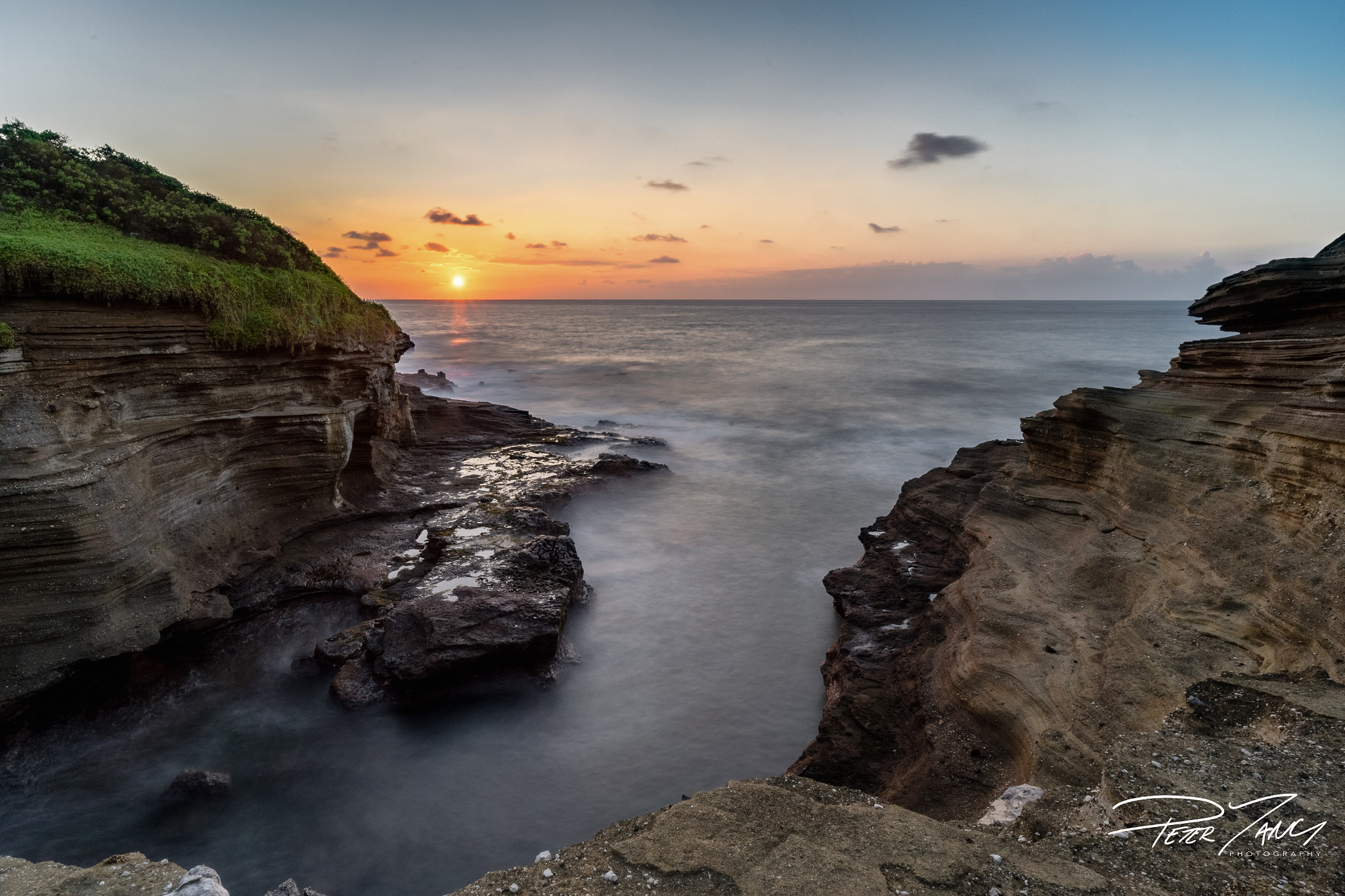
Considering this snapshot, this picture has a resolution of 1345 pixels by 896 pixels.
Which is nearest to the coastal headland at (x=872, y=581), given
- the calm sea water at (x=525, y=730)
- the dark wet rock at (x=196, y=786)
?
the calm sea water at (x=525, y=730)

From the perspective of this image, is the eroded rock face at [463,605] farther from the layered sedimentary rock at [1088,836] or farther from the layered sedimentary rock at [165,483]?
the layered sedimentary rock at [1088,836]

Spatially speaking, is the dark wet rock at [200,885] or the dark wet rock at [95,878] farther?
the dark wet rock at [95,878]

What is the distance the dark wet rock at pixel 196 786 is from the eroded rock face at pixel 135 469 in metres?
1.71

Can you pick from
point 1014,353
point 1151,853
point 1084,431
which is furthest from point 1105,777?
point 1014,353

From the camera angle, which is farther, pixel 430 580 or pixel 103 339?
pixel 430 580

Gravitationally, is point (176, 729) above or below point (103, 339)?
below

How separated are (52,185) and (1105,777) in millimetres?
14053

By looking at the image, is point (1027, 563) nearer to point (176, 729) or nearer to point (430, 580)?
point (430, 580)

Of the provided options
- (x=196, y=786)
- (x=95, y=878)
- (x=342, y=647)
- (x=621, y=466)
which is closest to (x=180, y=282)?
(x=342, y=647)

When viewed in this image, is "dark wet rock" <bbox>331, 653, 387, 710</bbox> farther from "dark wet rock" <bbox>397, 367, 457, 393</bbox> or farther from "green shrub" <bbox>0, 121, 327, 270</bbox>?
"dark wet rock" <bbox>397, 367, 457, 393</bbox>

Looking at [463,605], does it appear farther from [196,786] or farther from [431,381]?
[431,381]

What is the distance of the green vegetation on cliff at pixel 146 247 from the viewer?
7.83 m

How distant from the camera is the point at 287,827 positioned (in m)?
7.34

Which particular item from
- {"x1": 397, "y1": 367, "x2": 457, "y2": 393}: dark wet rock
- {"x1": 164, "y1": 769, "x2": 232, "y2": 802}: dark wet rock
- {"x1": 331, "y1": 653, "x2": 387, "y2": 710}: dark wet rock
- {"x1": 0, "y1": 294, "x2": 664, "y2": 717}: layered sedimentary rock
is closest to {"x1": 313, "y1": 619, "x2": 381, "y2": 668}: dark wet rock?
{"x1": 331, "y1": 653, "x2": 387, "y2": 710}: dark wet rock
